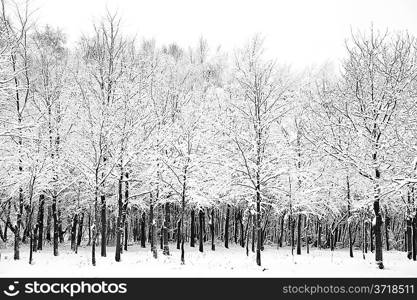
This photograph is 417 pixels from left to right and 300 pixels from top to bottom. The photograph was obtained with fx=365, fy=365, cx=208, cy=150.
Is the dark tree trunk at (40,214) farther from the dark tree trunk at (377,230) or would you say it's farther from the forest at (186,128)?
the dark tree trunk at (377,230)

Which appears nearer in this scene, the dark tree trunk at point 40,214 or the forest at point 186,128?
the forest at point 186,128

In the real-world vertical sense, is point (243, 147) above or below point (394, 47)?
below

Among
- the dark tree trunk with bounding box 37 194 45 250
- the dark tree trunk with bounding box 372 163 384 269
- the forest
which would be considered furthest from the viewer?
the dark tree trunk with bounding box 37 194 45 250

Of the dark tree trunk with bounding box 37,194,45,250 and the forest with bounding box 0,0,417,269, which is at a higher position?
the forest with bounding box 0,0,417,269

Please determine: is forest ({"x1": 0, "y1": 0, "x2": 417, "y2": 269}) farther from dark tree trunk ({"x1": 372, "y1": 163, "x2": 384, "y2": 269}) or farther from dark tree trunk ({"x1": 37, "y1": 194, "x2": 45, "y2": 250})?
dark tree trunk ({"x1": 37, "y1": 194, "x2": 45, "y2": 250})

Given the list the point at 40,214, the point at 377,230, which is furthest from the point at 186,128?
the point at 40,214

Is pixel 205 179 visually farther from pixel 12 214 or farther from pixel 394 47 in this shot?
pixel 12 214

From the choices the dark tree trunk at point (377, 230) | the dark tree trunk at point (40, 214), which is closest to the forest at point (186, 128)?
the dark tree trunk at point (377, 230)

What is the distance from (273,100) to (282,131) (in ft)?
31.7

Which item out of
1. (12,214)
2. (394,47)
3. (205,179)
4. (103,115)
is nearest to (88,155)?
(103,115)

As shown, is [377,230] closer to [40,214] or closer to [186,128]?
[186,128]

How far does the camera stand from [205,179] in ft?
69.3

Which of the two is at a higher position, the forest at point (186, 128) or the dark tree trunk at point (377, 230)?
the forest at point (186, 128)

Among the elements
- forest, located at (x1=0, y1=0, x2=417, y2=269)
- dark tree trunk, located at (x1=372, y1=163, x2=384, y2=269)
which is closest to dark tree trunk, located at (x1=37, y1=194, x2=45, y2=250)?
forest, located at (x1=0, y1=0, x2=417, y2=269)
